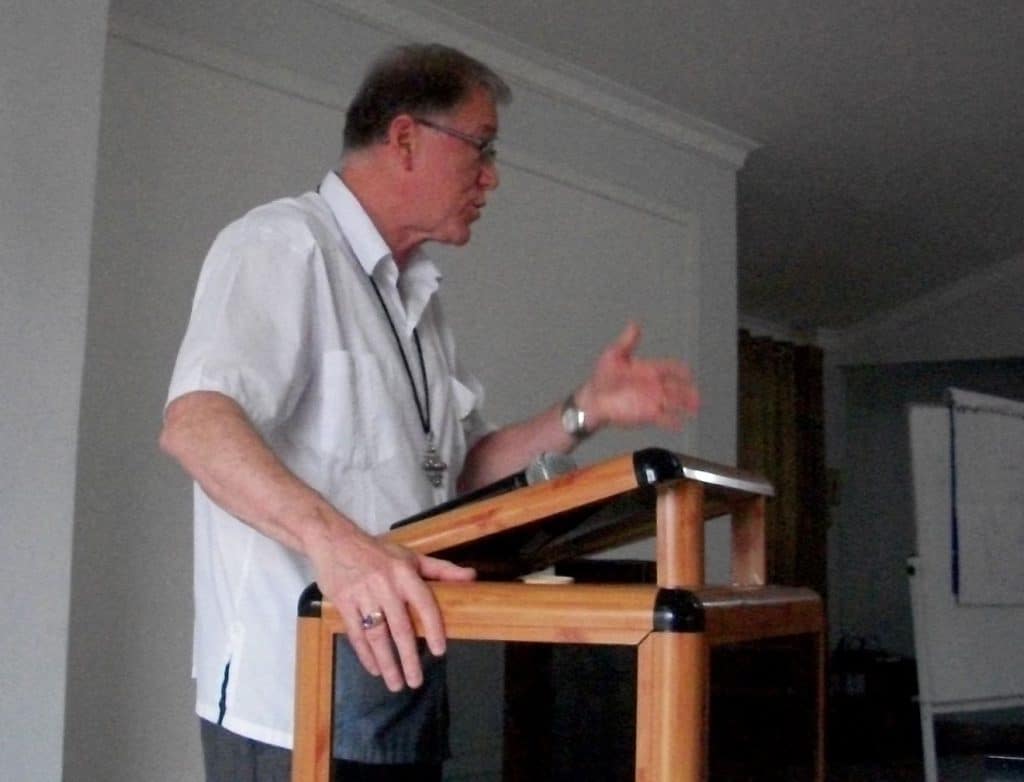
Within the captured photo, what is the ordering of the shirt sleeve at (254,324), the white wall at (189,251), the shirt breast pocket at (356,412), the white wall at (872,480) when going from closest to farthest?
the shirt sleeve at (254,324), the shirt breast pocket at (356,412), the white wall at (189,251), the white wall at (872,480)

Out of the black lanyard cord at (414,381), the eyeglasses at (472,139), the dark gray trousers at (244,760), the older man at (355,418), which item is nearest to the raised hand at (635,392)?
the older man at (355,418)

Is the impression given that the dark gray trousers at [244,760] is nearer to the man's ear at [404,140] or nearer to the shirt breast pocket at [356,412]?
the shirt breast pocket at [356,412]

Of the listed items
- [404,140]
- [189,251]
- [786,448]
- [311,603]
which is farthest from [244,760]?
[786,448]

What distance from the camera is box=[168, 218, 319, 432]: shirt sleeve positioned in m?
0.97

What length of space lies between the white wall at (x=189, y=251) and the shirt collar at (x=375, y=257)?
116cm

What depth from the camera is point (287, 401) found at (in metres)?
1.05

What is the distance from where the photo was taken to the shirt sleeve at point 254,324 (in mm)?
973

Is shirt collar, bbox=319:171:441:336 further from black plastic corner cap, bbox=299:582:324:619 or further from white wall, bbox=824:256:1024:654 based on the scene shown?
white wall, bbox=824:256:1024:654

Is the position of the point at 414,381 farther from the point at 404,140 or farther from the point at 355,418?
the point at 404,140

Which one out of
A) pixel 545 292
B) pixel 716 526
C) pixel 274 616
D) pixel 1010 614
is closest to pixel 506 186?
pixel 545 292

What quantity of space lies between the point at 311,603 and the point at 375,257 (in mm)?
473

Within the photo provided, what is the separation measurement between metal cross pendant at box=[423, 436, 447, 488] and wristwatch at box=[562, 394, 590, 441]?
14 centimetres

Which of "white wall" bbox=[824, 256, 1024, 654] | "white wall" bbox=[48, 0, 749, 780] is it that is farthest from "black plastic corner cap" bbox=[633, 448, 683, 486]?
"white wall" bbox=[824, 256, 1024, 654]

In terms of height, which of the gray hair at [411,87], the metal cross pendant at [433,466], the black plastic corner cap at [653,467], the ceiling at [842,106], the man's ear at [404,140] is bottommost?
the black plastic corner cap at [653,467]
